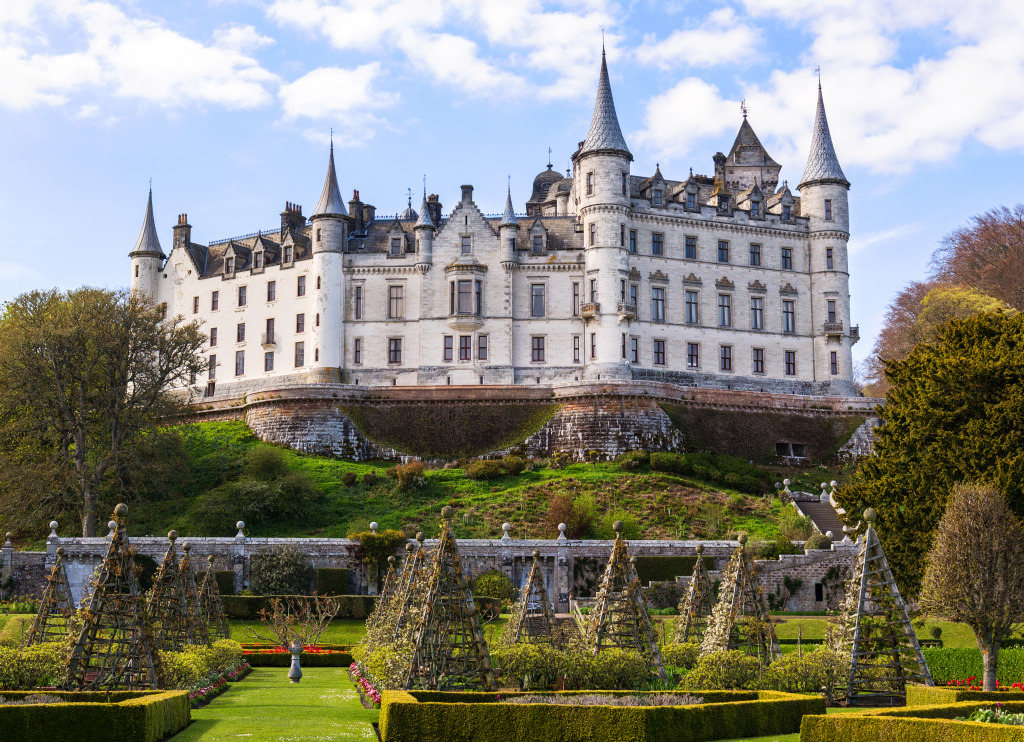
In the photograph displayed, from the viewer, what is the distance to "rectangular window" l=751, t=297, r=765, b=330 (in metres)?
73.1

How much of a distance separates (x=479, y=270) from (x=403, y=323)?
5564 mm

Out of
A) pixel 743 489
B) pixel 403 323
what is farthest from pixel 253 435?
pixel 743 489

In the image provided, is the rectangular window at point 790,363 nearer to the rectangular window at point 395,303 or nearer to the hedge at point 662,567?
the rectangular window at point 395,303

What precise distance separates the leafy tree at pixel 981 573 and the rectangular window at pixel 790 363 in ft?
141

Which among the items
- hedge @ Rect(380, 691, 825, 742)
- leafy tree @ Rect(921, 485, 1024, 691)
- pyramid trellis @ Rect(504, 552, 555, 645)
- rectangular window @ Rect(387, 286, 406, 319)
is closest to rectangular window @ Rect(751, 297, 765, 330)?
rectangular window @ Rect(387, 286, 406, 319)

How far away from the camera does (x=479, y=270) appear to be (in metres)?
69.1

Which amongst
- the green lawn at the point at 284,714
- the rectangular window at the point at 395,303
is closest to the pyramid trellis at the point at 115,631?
the green lawn at the point at 284,714

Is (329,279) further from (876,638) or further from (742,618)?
→ (876,638)

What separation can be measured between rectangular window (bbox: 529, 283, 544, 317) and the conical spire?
12.4 meters

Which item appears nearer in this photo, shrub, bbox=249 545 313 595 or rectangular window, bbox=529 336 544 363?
shrub, bbox=249 545 313 595

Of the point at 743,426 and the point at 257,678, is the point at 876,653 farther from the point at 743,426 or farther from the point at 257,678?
the point at 743,426

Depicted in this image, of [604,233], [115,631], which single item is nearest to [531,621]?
[115,631]

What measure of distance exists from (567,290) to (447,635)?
49.8 m

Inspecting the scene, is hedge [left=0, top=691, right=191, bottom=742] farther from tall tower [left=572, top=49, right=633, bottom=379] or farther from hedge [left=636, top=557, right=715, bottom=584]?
tall tower [left=572, top=49, right=633, bottom=379]
